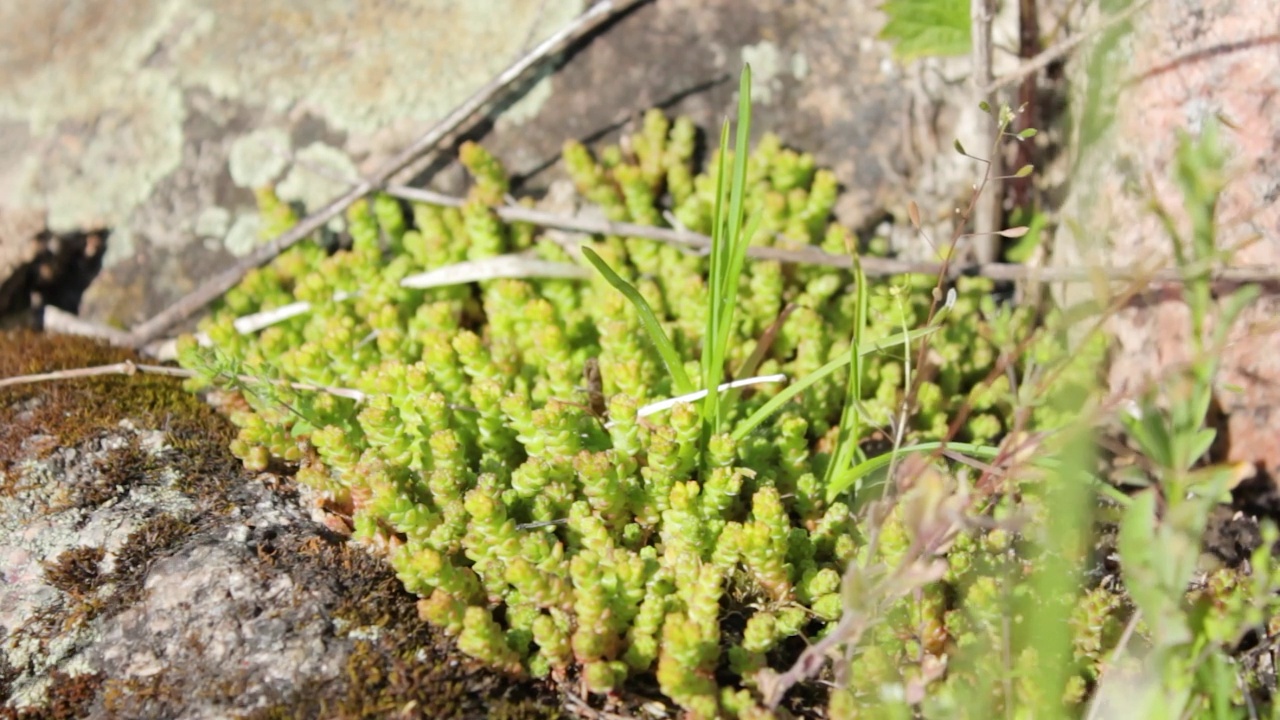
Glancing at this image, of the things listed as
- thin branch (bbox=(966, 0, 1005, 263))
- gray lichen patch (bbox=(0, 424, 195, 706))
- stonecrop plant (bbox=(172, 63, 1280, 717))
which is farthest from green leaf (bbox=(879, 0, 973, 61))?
gray lichen patch (bbox=(0, 424, 195, 706))

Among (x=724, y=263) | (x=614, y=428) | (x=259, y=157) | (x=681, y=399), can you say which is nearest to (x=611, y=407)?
(x=614, y=428)

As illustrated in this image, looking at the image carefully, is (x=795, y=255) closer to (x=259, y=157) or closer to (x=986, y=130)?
(x=986, y=130)

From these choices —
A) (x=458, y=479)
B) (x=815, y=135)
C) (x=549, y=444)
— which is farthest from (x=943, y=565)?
(x=815, y=135)

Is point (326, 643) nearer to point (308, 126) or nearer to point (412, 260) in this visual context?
point (412, 260)

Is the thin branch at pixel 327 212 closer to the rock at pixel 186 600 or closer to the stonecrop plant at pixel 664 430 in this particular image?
the stonecrop plant at pixel 664 430

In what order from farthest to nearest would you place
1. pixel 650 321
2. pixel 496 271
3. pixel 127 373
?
1. pixel 496 271
2. pixel 127 373
3. pixel 650 321
